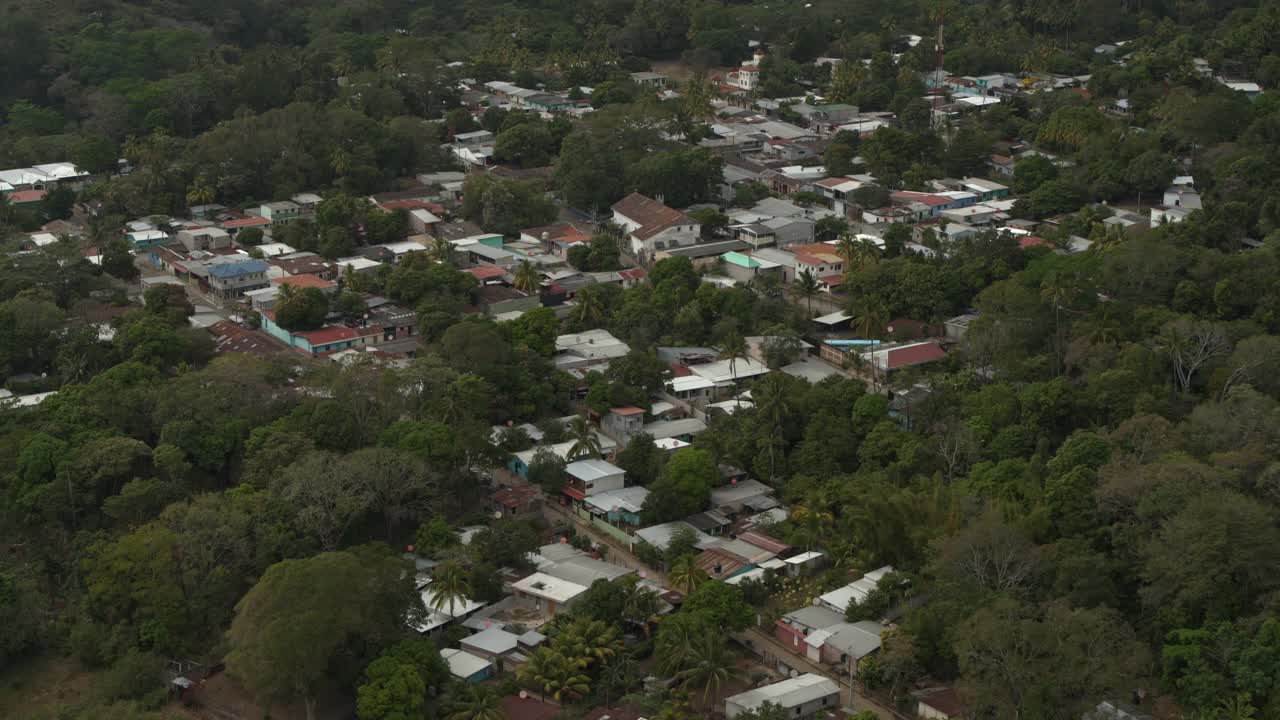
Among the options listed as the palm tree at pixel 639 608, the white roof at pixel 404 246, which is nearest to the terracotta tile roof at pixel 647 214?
the white roof at pixel 404 246

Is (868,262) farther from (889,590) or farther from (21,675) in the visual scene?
(21,675)

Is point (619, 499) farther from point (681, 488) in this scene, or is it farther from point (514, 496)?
point (514, 496)

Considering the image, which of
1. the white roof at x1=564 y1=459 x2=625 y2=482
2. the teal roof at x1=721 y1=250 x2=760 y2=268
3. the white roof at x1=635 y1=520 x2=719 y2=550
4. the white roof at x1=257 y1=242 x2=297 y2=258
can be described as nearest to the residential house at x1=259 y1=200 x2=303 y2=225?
the white roof at x1=257 y1=242 x2=297 y2=258

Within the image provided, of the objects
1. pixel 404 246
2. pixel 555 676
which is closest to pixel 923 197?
pixel 404 246

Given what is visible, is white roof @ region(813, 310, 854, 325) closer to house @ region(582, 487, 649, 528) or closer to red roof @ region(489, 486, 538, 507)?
house @ region(582, 487, 649, 528)

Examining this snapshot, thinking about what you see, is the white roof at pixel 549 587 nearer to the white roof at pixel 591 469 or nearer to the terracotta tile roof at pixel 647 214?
the white roof at pixel 591 469

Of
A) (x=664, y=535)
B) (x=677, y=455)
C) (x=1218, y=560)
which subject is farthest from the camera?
(x=677, y=455)
